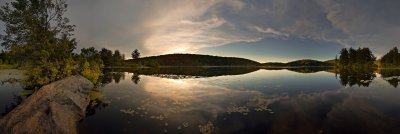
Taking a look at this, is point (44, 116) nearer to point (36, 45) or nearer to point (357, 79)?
point (36, 45)

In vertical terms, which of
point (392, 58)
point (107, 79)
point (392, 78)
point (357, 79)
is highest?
point (392, 58)

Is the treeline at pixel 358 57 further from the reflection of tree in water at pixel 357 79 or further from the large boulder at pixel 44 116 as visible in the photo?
the large boulder at pixel 44 116

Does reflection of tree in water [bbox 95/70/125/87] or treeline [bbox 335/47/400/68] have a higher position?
treeline [bbox 335/47/400/68]

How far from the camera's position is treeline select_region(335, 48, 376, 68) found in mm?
151625

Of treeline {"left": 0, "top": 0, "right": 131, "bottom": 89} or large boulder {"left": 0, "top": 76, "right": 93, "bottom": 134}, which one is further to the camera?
treeline {"left": 0, "top": 0, "right": 131, "bottom": 89}

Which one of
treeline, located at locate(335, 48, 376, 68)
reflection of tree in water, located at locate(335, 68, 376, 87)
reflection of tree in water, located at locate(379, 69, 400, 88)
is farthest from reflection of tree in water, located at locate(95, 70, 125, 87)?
treeline, located at locate(335, 48, 376, 68)

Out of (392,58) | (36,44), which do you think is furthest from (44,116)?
(392,58)

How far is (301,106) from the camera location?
21.0m

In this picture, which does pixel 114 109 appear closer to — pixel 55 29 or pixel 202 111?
pixel 202 111

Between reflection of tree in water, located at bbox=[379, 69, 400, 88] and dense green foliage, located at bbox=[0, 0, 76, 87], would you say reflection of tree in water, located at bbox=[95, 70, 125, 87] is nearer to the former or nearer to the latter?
dense green foliage, located at bbox=[0, 0, 76, 87]

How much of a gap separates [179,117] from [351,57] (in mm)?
175403

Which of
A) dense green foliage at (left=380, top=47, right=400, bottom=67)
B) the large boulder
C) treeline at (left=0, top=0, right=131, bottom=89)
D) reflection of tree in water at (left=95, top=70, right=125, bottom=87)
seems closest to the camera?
the large boulder

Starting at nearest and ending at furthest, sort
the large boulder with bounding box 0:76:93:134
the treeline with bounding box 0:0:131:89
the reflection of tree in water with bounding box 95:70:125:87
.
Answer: the large boulder with bounding box 0:76:93:134 → the treeline with bounding box 0:0:131:89 → the reflection of tree in water with bounding box 95:70:125:87

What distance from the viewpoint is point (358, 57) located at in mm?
152625
